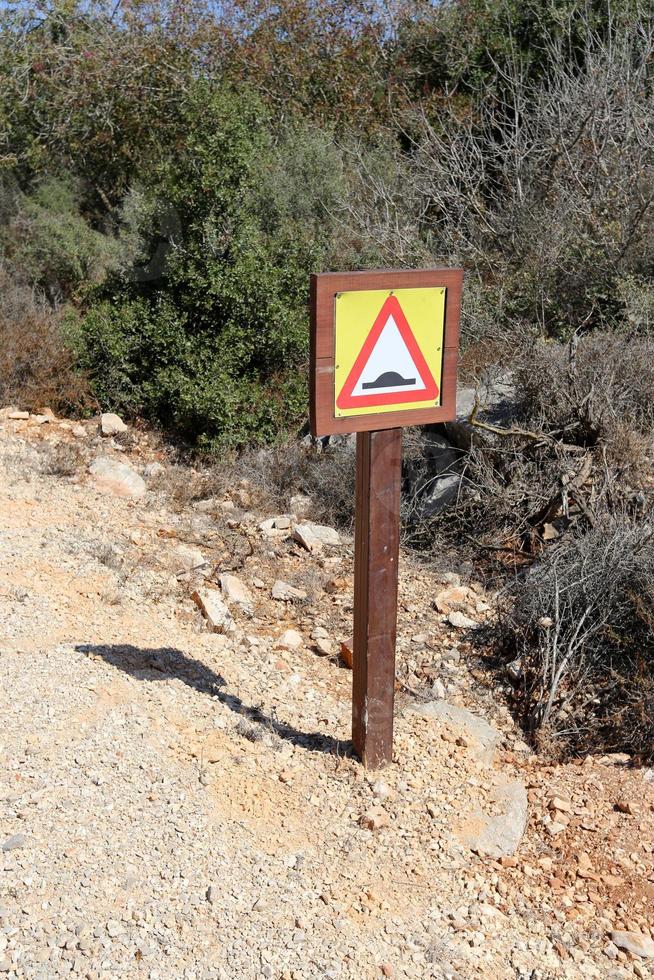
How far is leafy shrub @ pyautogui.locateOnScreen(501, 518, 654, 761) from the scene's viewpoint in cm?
390

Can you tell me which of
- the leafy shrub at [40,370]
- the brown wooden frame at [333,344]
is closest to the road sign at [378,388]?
the brown wooden frame at [333,344]

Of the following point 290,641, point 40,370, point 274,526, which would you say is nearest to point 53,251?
point 40,370

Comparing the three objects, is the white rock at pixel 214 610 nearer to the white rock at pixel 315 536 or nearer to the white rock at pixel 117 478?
the white rock at pixel 315 536

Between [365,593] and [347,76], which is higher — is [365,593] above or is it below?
below

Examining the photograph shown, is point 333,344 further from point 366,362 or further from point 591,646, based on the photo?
point 591,646

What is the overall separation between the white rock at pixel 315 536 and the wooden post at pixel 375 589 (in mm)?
2344

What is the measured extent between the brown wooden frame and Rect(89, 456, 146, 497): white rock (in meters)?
3.73

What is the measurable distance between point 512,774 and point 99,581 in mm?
2290

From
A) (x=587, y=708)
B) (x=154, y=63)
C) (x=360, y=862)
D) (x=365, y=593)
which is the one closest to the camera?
(x=360, y=862)

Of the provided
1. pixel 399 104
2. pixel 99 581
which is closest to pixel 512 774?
pixel 99 581

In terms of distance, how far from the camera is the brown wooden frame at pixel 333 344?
2.81 meters

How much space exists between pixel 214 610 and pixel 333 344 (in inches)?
83.9

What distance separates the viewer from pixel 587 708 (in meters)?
4.09

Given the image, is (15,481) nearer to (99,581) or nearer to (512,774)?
(99,581)
